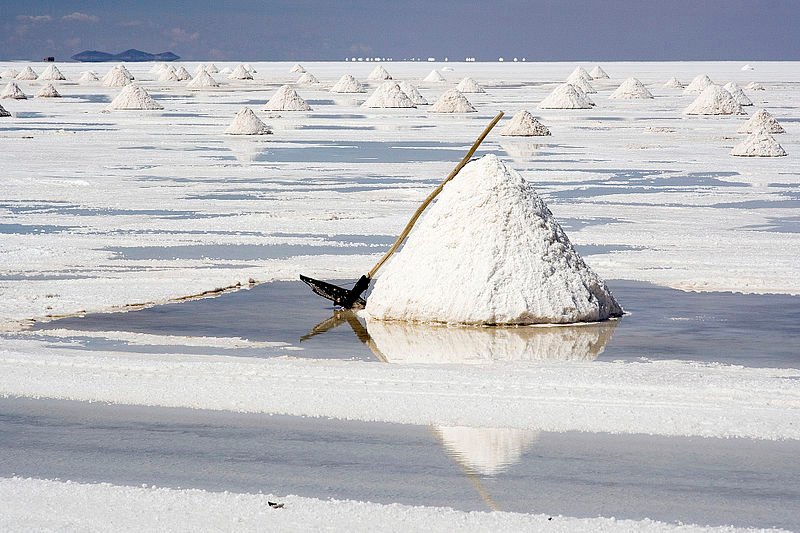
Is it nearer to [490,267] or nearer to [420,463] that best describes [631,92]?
[490,267]

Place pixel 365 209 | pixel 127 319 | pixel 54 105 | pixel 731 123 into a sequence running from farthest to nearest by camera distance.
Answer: pixel 54 105, pixel 731 123, pixel 365 209, pixel 127 319

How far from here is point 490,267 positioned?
8.43 m

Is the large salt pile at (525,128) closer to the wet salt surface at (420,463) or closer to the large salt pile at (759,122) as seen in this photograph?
the large salt pile at (759,122)

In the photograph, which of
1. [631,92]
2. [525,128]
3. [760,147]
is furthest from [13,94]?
[760,147]

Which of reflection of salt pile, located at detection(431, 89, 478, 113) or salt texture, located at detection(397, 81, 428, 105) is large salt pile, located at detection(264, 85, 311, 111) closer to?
reflection of salt pile, located at detection(431, 89, 478, 113)

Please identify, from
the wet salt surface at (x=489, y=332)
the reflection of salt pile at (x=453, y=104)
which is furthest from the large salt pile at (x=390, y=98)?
the wet salt surface at (x=489, y=332)

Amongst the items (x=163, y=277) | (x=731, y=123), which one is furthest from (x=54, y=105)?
(x=163, y=277)

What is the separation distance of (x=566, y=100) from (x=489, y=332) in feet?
119

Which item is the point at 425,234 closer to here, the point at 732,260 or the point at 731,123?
the point at 732,260

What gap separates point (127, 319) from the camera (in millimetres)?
8625

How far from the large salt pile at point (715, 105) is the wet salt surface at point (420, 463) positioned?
34523 millimetres

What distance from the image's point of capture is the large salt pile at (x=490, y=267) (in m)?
8.42

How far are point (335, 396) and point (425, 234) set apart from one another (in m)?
2.37

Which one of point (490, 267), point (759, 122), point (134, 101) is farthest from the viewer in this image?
point (134, 101)
